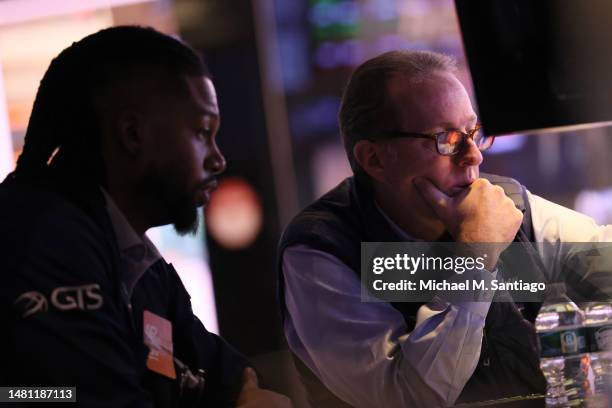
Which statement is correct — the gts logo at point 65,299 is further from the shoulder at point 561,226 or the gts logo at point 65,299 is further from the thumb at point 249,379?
the shoulder at point 561,226

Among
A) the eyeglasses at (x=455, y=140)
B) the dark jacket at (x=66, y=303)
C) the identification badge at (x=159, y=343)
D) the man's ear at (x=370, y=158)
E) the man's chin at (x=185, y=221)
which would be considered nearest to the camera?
the dark jacket at (x=66, y=303)

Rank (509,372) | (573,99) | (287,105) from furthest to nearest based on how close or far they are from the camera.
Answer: (287,105) < (509,372) < (573,99)

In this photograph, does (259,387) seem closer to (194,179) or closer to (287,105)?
(194,179)

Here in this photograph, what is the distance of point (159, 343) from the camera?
1.41m

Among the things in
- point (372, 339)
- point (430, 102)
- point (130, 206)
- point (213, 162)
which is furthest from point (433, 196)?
point (130, 206)

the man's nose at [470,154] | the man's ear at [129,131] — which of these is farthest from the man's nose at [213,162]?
the man's nose at [470,154]

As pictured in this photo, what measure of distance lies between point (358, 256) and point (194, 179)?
1.37 ft

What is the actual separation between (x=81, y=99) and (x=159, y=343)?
50 centimetres

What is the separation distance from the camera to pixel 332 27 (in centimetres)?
236

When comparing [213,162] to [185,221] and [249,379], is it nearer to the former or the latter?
[185,221]

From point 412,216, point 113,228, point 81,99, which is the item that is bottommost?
point 412,216

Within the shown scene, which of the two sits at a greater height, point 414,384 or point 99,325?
point 99,325

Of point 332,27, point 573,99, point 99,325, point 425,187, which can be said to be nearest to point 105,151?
point 99,325

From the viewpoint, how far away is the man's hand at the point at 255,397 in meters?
1.43
